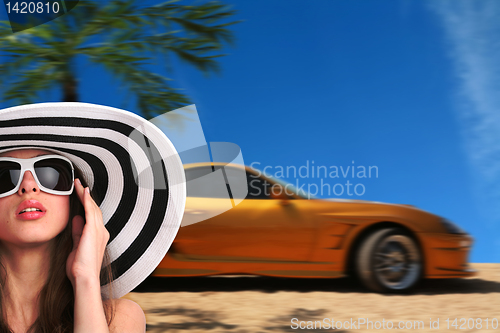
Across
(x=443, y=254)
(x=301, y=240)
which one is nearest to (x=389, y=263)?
(x=443, y=254)

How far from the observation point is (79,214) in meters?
1.53

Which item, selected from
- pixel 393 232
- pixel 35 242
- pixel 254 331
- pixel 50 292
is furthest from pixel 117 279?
pixel 393 232

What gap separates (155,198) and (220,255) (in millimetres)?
3584

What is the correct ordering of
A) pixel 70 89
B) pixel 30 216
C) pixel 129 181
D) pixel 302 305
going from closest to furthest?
pixel 30 216 < pixel 129 181 < pixel 70 89 < pixel 302 305

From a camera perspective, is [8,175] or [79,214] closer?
[8,175]

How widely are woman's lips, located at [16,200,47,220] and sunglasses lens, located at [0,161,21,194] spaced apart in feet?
0.25

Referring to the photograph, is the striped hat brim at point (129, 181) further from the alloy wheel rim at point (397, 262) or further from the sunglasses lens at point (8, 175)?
the alloy wheel rim at point (397, 262)

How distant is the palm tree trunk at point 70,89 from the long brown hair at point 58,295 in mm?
2202

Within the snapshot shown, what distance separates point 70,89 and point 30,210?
2.38m

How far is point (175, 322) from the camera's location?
4.48 m

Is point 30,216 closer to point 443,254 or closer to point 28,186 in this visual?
point 28,186

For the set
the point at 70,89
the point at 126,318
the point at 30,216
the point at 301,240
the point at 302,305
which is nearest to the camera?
the point at 30,216

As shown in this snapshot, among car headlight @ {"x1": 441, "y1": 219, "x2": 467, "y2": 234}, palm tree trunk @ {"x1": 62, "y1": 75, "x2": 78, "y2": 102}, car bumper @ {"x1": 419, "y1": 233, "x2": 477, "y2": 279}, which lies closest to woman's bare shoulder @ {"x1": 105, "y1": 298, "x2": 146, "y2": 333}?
palm tree trunk @ {"x1": 62, "y1": 75, "x2": 78, "y2": 102}

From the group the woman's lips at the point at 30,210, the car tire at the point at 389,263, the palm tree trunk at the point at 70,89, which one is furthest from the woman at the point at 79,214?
the car tire at the point at 389,263
